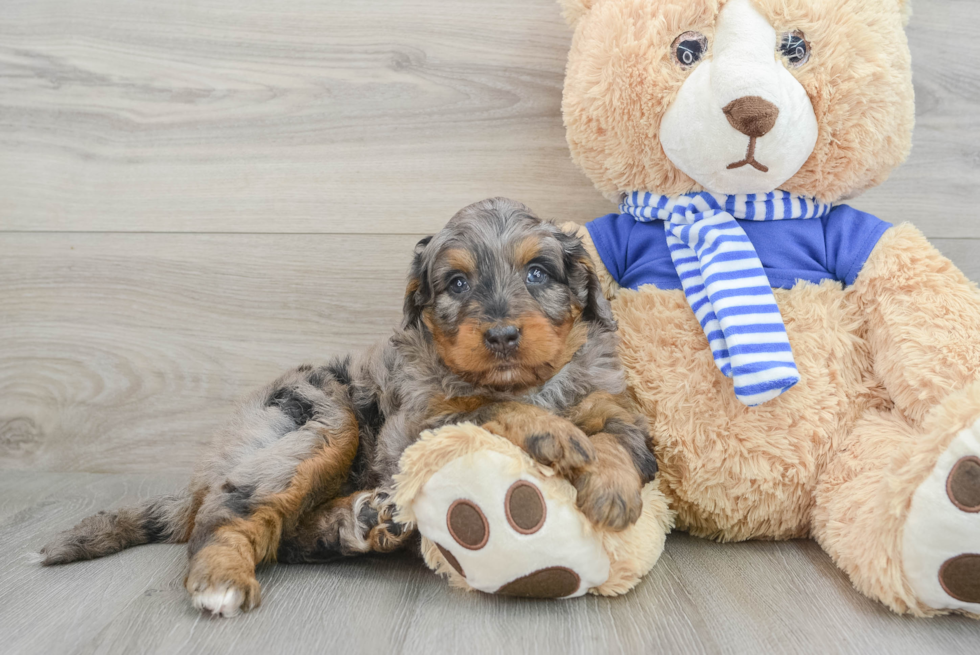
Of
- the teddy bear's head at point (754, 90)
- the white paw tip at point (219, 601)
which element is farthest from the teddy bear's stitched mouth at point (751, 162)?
the white paw tip at point (219, 601)

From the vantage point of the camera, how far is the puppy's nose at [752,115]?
1.75m

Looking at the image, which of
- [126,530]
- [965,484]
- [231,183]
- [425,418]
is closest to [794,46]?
[965,484]

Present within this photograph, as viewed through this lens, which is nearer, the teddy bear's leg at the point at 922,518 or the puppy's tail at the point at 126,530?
the teddy bear's leg at the point at 922,518

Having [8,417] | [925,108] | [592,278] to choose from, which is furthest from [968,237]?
[8,417]

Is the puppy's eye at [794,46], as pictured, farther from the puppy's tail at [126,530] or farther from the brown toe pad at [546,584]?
the puppy's tail at [126,530]

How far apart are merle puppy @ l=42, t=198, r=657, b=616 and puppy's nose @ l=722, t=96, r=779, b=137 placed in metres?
0.52

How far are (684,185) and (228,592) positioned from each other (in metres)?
1.58

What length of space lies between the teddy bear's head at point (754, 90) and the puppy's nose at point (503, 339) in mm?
696

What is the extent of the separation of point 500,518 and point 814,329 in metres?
1.01

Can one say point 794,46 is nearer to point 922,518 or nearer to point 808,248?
point 808,248

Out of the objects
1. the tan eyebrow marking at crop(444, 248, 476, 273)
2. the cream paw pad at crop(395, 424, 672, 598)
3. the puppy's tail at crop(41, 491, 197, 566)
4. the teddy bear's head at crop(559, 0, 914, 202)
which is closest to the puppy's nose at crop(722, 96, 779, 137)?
the teddy bear's head at crop(559, 0, 914, 202)

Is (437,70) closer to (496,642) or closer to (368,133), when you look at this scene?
(368,133)

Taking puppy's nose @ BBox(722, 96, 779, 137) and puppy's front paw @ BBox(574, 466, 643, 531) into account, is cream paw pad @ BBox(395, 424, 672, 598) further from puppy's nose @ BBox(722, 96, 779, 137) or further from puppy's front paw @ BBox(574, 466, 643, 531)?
puppy's nose @ BBox(722, 96, 779, 137)

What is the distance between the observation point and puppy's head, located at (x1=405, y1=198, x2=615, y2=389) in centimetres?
168
